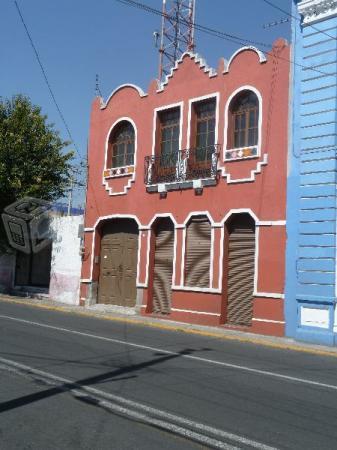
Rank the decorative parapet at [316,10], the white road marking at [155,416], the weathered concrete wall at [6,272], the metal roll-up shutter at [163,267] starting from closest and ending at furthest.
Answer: the white road marking at [155,416] < the decorative parapet at [316,10] < the metal roll-up shutter at [163,267] < the weathered concrete wall at [6,272]

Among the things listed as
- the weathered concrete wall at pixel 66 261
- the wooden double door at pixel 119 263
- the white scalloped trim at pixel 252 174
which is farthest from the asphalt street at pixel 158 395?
the weathered concrete wall at pixel 66 261

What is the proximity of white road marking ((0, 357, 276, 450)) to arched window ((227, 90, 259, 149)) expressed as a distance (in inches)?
432

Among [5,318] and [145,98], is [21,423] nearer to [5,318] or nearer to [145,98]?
[5,318]

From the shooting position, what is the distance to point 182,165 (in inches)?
750

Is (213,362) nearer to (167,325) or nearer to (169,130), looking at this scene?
(167,325)

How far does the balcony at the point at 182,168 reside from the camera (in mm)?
18156

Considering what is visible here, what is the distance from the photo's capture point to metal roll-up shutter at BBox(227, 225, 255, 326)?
1684 centimetres

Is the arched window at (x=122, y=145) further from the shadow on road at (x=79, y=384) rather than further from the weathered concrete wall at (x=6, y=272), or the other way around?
the shadow on road at (x=79, y=384)

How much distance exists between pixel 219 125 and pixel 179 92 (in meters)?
2.41

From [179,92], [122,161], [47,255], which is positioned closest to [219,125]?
[179,92]

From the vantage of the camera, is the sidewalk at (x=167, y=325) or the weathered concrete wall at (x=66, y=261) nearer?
the sidewalk at (x=167, y=325)

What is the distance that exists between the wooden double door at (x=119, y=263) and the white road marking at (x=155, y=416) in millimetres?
12556

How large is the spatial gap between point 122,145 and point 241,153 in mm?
6137

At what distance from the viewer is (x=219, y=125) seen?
59.0 feet
